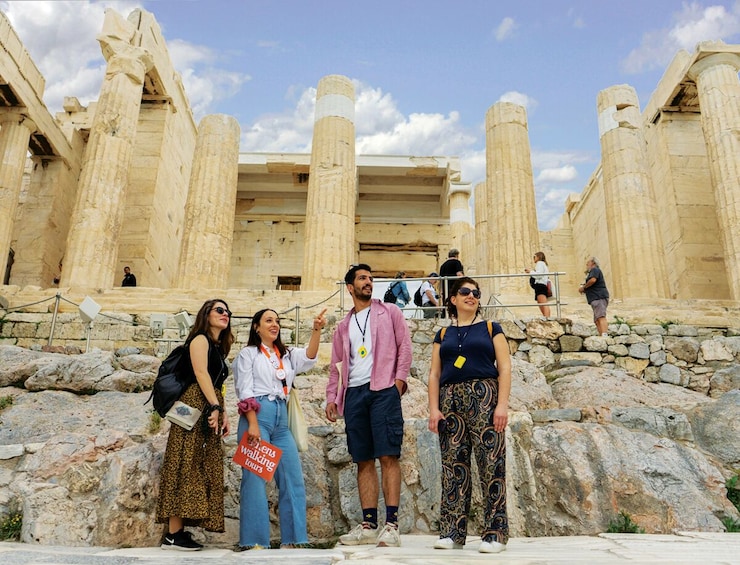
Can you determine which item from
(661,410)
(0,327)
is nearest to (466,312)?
(661,410)

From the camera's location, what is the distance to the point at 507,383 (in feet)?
12.7

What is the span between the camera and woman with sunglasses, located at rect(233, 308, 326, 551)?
12.9ft

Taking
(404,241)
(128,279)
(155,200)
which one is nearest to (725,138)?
(404,241)

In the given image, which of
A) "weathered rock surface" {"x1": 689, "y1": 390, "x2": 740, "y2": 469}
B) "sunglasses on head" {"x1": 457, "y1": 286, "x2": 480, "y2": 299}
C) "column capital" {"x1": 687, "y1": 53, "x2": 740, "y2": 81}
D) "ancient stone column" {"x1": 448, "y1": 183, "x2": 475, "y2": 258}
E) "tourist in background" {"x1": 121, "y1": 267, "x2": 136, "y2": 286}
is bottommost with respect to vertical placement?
"weathered rock surface" {"x1": 689, "y1": 390, "x2": 740, "y2": 469}

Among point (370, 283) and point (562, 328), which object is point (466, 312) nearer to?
point (370, 283)

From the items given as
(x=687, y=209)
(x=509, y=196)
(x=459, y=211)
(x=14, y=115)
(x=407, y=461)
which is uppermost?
(x=14, y=115)

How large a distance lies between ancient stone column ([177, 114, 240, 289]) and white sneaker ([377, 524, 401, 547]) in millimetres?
12635

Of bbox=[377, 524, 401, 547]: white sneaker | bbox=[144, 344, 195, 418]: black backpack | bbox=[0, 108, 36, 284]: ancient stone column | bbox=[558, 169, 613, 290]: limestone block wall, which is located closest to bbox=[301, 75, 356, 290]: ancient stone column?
bbox=[0, 108, 36, 284]: ancient stone column

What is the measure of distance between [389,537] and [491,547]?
2.25ft

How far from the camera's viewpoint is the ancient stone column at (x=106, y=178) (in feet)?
47.3

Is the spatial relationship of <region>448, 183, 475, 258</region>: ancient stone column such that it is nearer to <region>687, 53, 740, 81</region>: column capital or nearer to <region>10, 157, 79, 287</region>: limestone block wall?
<region>687, 53, 740, 81</region>: column capital

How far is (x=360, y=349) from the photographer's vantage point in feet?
14.8

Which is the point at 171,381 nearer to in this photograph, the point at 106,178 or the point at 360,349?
the point at 360,349

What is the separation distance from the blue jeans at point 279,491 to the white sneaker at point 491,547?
1.23 meters
